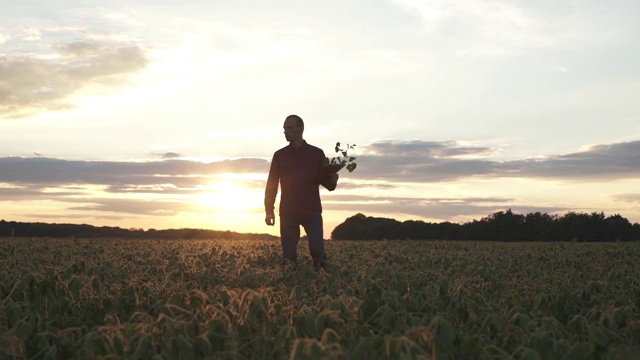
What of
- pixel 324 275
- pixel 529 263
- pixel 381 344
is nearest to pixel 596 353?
pixel 381 344

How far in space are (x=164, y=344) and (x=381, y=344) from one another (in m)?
1.47

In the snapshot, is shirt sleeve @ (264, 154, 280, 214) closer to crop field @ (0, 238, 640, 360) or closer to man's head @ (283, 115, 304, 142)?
man's head @ (283, 115, 304, 142)

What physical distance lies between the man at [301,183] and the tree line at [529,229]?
59.1 feet

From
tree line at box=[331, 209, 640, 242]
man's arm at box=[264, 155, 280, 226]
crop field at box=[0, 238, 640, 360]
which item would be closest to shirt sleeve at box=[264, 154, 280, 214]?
man's arm at box=[264, 155, 280, 226]

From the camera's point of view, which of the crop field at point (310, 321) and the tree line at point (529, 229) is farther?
the tree line at point (529, 229)

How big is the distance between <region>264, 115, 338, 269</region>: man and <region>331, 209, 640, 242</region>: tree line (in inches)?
709

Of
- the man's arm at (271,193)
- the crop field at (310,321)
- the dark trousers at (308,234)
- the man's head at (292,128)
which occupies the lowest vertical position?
the crop field at (310,321)

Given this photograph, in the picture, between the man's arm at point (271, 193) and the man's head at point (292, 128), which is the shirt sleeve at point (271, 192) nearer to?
the man's arm at point (271, 193)

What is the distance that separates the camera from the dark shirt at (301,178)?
1477 centimetres

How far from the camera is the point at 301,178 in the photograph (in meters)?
14.8

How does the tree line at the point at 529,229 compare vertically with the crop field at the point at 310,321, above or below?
above

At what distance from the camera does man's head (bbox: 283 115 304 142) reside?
1469cm

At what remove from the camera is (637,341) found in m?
5.57

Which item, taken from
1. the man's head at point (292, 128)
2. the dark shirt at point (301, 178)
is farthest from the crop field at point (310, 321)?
the man's head at point (292, 128)
